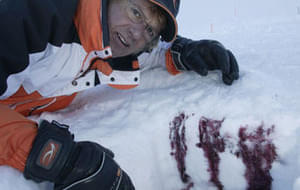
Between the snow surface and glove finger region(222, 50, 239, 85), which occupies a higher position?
glove finger region(222, 50, 239, 85)

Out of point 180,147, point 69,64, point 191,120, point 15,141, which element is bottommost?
point 180,147

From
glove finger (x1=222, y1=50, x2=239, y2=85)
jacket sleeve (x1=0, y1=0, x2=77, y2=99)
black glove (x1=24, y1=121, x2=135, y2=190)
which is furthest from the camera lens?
glove finger (x1=222, y1=50, x2=239, y2=85)

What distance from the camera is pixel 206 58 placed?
1.32 m

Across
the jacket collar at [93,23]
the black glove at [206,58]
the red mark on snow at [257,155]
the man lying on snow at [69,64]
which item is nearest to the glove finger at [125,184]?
the man lying on snow at [69,64]

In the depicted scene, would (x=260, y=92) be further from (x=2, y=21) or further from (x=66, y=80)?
(x=2, y=21)

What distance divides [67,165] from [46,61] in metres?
0.53

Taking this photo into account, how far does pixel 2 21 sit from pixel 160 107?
0.76 meters

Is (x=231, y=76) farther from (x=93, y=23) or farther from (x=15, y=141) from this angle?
(x=15, y=141)

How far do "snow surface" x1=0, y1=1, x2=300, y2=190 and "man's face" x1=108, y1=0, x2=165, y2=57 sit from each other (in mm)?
328

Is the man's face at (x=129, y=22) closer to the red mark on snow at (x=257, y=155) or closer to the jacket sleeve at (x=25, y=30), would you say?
the jacket sleeve at (x=25, y=30)

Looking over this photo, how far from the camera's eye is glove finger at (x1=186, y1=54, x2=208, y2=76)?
1276mm

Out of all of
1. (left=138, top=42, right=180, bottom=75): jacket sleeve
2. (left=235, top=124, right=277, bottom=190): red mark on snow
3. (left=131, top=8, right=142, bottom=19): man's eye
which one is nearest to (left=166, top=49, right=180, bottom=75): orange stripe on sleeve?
(left=138, top=42, right=180, bottom=75): jacket sleeve

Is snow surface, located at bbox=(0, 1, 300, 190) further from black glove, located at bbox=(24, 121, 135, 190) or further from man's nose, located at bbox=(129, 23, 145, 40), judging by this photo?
man's nose, located at bbox=(129, 23, 145, 40)

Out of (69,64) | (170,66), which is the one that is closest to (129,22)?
(69,64)
